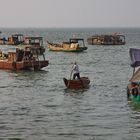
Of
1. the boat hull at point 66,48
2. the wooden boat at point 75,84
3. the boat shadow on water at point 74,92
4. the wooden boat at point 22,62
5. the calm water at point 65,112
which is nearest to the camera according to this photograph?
the calm water at point 65,112

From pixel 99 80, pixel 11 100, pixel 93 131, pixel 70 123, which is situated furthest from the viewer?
pixel 99 80

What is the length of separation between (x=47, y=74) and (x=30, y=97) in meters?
14.0

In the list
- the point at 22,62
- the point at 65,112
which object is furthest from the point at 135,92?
the point at 22,62

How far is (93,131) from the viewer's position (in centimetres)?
1878

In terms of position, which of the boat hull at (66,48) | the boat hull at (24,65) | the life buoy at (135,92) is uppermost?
the life buoy at (135,92)

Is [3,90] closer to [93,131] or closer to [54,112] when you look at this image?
[54,112]

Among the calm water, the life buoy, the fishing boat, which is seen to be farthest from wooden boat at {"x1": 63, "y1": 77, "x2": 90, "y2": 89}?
the life buoy

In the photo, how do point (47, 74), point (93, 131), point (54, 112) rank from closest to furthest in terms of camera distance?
point (93, 131)
point (54, 112)
point (47, 74)

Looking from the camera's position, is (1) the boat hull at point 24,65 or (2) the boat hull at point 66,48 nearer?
(1) the boat hull at point 24,65

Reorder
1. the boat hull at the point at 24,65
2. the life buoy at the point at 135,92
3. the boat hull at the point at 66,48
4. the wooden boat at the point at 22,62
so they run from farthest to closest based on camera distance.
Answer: the boat hull at the point at 66,48 < the wooden boat at the point at 22,62 < the boat hull at the point at 24,65 < the life buoy at the point at 135,92

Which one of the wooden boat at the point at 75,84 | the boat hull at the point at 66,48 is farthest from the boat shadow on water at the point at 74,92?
the boat hull at the point at 66,48

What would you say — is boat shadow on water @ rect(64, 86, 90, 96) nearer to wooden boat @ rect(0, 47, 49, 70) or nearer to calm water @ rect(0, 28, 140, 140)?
calm water @ rect(0, 28, 140, 140)

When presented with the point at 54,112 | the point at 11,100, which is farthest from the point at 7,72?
the point at 54,112

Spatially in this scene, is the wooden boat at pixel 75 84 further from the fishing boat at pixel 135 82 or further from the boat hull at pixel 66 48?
the boat hull at pixel 66 48
